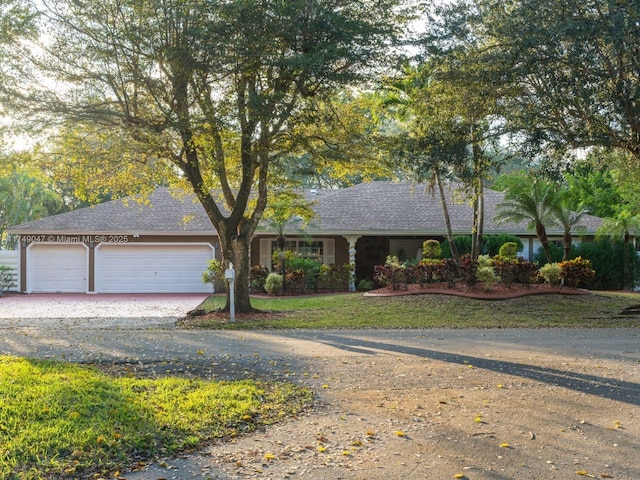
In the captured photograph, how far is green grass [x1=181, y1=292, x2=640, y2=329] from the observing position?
15.2 meters

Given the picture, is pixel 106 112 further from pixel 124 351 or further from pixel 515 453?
pixel 515 453

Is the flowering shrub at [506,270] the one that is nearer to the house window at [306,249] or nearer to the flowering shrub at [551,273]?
the flowering shrub at [551,273]

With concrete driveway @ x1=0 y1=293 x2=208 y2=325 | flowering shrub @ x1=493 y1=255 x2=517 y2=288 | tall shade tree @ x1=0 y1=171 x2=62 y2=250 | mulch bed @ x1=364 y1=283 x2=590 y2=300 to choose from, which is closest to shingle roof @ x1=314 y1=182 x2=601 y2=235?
flowering shrub @ x1=493 y1=255 x2=517 y2=288

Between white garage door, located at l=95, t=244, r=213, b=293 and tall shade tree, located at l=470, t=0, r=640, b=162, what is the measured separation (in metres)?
15.5

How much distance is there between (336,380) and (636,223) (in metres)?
19.5

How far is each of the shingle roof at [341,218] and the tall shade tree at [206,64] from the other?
373 inches

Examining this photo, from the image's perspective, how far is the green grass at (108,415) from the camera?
5.13 m

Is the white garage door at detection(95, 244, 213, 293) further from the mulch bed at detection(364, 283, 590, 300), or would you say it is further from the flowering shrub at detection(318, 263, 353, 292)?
the mulch bed at detection(364, 283, 590, 300)

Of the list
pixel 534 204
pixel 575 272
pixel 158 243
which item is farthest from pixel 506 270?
pixel 158 243

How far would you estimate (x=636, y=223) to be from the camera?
79.8 feet

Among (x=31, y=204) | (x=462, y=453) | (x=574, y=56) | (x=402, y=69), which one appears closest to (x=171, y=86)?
(x=402, y=69)

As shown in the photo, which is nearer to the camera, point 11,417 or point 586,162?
point 11,417

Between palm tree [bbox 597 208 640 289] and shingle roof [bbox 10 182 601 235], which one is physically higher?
shingle roof [bbox 10 182 601 235]

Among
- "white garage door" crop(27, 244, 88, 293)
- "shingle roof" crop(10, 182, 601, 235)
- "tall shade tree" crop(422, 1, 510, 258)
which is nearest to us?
"tall shade tree" crop(422, 1, 510, 258)
